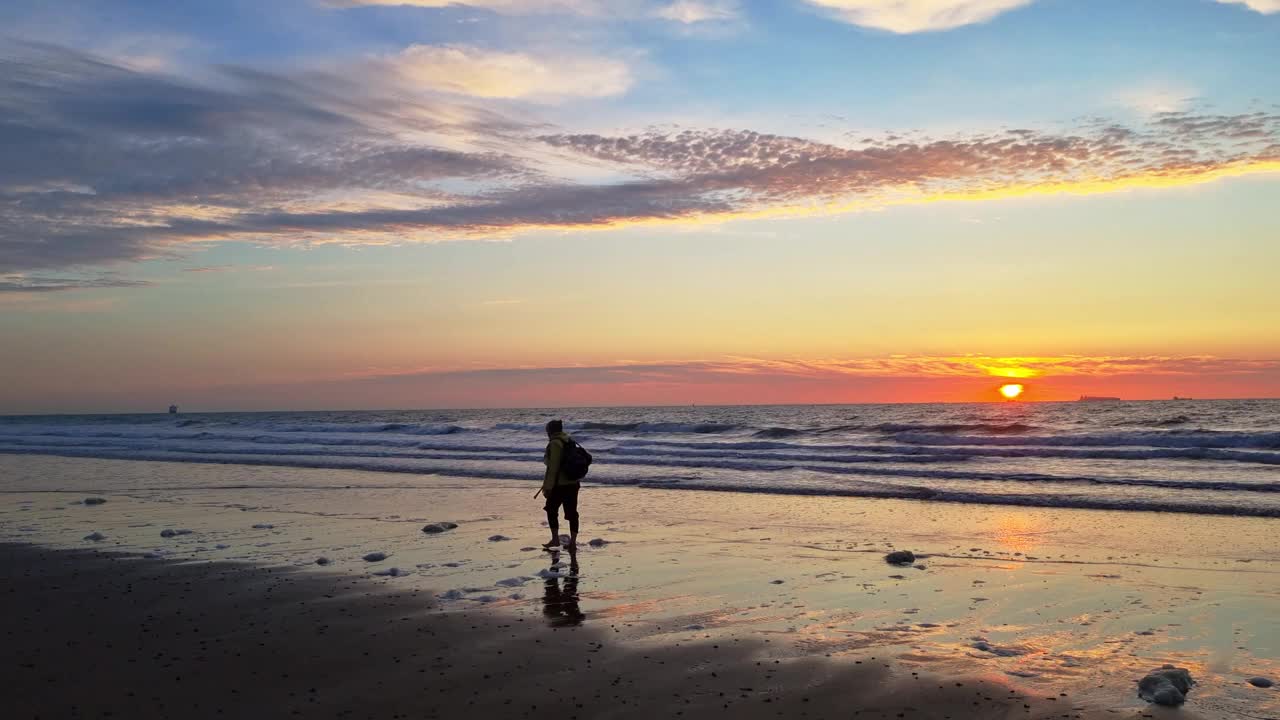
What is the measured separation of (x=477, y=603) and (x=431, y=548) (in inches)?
148

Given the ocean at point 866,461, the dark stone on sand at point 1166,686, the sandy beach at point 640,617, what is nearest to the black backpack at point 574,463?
the sandy beach at point 640,617

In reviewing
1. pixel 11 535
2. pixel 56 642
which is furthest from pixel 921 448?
pixel 56 642

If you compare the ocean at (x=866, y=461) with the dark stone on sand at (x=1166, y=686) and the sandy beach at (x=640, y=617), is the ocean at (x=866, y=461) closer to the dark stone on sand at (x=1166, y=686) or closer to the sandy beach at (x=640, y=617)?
the sandy beach at (x=640, y=617)

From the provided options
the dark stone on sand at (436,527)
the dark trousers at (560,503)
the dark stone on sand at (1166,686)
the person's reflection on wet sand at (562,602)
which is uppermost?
the dark trousers at (560,503)

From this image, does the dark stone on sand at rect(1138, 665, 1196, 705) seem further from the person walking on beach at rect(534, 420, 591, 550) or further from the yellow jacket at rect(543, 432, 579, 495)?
the yellow jacket at rect(543, 432, 579, 495)

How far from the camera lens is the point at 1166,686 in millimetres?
6191

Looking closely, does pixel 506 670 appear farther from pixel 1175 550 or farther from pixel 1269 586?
pixel 1175 550

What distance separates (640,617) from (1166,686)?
4333mm

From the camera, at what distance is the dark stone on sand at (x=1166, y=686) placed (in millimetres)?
6121

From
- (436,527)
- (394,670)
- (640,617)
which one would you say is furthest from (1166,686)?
(436,527)

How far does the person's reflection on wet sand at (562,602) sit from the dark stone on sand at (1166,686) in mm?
4569

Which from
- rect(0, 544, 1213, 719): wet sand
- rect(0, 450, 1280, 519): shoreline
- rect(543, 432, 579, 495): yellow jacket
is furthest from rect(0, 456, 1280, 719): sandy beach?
rect(0, 450, 1280, 519): shoreline

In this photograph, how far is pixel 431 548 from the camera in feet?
42.0

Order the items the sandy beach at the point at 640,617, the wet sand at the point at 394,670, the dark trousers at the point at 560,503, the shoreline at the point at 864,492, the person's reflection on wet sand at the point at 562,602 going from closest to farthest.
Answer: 1. the wet sand at the point at 394,670
2. the sandy beach at the point at 640,617
3. the person's reflection on wet sand at the point at 562,602
4. the dark trousers at the point at 560,503
5. the shoreline at the point at 864,492
